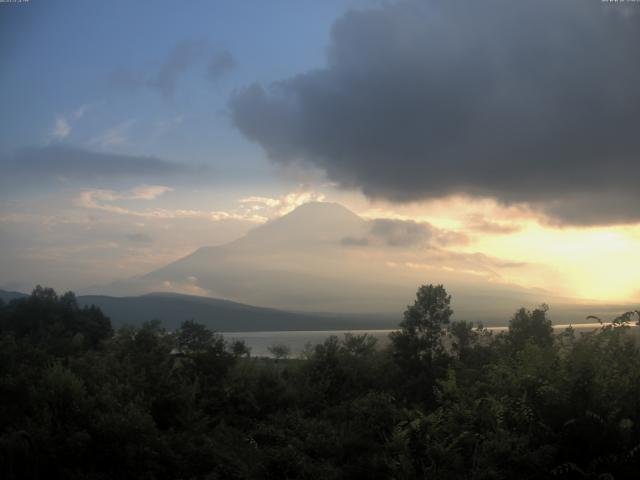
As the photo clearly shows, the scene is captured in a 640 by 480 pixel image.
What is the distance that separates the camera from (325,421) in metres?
16.0

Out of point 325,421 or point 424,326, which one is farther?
point 424,326

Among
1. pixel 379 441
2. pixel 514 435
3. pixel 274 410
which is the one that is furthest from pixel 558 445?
pixel 274 410

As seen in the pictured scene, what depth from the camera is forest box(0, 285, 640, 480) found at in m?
7.80

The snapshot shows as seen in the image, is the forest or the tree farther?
the tree

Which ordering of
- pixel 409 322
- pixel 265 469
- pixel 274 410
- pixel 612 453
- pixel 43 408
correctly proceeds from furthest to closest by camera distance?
pixel 409 322
pixel 274 410
pixel 43 408
pixel 265 469
pixel 612 453

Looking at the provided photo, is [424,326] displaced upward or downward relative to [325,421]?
upward

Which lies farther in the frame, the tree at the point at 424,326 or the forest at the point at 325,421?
the tree at the point at 424,326

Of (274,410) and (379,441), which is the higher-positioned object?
(379,441)

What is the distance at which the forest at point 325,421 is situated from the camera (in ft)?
25.6

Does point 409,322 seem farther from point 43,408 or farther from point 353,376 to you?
point 43,408

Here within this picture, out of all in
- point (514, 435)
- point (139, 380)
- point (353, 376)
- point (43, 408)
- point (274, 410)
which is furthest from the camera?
point (353, 376)

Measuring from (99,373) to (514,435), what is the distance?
1368 cm

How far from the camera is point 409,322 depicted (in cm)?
3725

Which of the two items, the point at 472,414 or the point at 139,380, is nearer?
the point at 472,414
